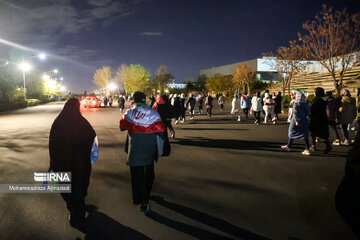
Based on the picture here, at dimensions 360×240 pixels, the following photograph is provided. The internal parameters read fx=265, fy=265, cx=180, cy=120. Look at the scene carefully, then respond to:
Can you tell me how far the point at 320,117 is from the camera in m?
7.34

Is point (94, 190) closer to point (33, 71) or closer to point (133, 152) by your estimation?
point (133, 152)

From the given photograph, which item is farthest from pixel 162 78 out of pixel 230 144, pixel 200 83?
pixel 230 144

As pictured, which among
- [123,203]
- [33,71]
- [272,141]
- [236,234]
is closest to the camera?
[236,234]

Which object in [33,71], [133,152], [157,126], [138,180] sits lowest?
[138,180]

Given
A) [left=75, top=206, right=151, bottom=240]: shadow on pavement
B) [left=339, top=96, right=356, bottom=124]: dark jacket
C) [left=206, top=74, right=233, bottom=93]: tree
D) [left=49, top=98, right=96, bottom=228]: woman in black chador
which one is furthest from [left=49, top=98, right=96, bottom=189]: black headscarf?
[left=206, top=74, right=233, bottom=93]: tree

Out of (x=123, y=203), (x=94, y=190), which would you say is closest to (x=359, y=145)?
(x=123, y=203)

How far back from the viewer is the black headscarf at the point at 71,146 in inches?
140

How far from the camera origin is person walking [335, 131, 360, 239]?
1.40m

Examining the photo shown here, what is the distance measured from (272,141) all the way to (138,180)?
6983 millimetres

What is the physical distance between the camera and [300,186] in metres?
4.94

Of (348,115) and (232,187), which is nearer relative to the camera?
(232,187)

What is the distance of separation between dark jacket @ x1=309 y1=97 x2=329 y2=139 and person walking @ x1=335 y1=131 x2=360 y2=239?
6.50 meters

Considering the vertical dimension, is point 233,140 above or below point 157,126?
below

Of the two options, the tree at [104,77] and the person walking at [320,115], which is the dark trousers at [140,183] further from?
the tree at [104,77]
